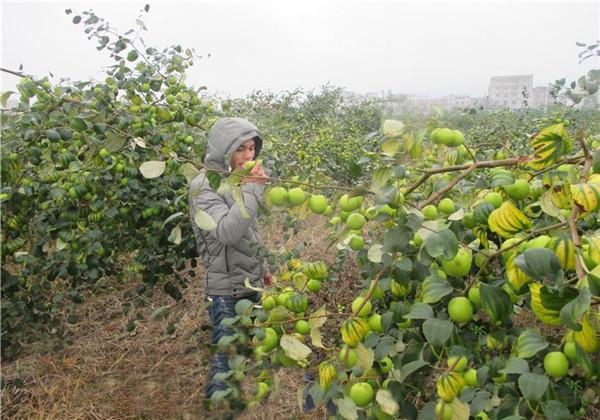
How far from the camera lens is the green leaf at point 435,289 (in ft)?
2.79

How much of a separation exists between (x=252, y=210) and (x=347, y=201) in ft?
3.50

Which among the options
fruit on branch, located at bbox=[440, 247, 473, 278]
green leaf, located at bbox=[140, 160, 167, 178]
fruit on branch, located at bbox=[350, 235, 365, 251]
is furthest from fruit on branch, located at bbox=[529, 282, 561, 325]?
green leaf, located at bbox=[140, 160, 167, 178]

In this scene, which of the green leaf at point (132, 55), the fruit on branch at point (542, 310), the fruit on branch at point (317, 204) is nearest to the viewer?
the fruit on branch at point (542, 310)

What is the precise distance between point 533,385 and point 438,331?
16 cm

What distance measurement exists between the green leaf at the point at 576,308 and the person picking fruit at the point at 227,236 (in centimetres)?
145

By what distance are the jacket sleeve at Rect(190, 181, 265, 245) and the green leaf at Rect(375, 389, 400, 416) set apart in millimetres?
1078

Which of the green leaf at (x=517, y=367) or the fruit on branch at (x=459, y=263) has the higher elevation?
the fruit on branch at (x=459, y=263)

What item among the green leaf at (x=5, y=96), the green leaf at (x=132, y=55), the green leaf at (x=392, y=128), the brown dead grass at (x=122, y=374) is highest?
the green leaf at (x=132, y=55)

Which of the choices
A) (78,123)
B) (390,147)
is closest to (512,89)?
(78,123)

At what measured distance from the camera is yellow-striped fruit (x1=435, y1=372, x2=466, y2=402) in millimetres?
859

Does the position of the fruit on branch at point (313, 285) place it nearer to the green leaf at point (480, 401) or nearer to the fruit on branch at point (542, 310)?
the green leaf at point (480, 401)

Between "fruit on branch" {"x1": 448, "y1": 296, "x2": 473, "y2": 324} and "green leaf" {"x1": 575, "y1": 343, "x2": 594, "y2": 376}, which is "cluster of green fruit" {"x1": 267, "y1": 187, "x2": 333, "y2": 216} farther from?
"green leaf" {"x1": 575, "y1": 343, "x2": 594, "y2": 376}

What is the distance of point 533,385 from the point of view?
72 centimetres

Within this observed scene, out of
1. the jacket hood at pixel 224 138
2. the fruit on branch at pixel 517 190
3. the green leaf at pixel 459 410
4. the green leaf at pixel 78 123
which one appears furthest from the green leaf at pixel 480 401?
the green leaf at pixel 78 123
